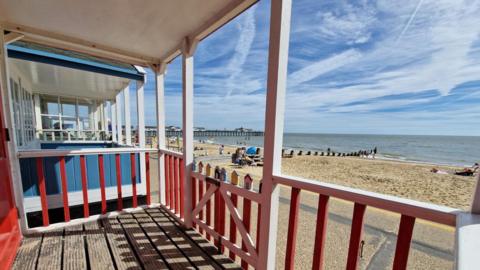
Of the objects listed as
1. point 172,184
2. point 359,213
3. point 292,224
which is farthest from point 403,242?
point 172,184

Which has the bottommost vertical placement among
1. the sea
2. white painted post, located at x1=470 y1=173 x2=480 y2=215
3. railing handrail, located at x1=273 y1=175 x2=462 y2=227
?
the sea

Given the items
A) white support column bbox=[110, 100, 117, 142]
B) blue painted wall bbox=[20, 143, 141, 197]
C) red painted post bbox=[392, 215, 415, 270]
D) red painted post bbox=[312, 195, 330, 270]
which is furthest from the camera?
white support column bbox=[110, 100, 117, 142]

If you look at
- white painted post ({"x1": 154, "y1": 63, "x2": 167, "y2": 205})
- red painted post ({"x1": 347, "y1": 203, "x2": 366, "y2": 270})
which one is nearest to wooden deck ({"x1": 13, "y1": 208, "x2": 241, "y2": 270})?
white painted post ({"x1": 154, "y1": 63, "x2": 167, "y2": 205})

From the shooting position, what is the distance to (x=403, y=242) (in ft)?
2.93

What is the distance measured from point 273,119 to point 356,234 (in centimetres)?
80

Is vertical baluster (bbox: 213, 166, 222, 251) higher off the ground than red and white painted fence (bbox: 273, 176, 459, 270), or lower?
lower

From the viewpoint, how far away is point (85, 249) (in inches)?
72.3

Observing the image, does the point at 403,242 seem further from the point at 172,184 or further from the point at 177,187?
the point at 172,184

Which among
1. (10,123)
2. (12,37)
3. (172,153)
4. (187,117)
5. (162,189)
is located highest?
(12,37)

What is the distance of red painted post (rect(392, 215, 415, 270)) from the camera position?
869mm

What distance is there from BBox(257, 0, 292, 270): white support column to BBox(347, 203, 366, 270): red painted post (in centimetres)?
49

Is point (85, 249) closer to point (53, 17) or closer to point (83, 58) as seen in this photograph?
point (53, 17)

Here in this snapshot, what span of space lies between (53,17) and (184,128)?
1.57m

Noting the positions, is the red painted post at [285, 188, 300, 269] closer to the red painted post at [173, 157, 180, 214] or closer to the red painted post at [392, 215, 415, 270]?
the red painted post at [392, 215, 415, 270]
